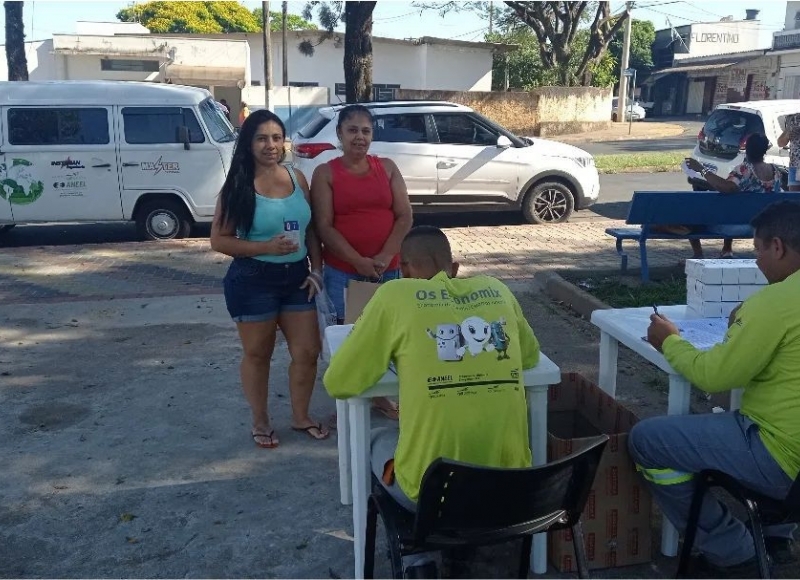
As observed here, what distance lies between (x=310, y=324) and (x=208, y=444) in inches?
35.2

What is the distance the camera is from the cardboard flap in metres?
4.24

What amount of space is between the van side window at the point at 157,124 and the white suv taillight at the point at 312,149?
4.39 ft

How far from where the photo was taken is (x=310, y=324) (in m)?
4.34

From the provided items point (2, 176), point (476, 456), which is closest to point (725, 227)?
point (476, 456)

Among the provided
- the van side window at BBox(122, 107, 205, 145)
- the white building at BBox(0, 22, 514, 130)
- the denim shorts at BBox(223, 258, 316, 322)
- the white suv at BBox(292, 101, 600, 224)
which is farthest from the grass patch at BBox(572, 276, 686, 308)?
the white building at BBox(0, 22, 514, 130)

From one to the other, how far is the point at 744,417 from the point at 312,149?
8796 mm

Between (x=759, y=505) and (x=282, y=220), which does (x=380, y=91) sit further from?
(x=759, y=505)

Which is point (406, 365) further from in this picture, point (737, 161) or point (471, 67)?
point (471, 67)

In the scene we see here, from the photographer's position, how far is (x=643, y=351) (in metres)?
3.28

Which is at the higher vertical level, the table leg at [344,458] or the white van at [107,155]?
the white van at [107,155]

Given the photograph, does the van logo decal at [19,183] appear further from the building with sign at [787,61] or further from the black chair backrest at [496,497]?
the building with sign at [787,61]

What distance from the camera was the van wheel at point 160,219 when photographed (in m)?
10.7

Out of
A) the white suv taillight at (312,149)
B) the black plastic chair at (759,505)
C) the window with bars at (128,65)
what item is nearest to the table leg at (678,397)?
the black plastic chair at (759,505)

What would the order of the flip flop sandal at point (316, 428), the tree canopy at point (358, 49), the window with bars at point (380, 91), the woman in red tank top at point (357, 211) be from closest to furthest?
the woman in red tank top at point (357, 211) < the flip flop sandal at point (316, 428) < the tree canopy at point (358, 49) < the window with bars at point (380, 91)
